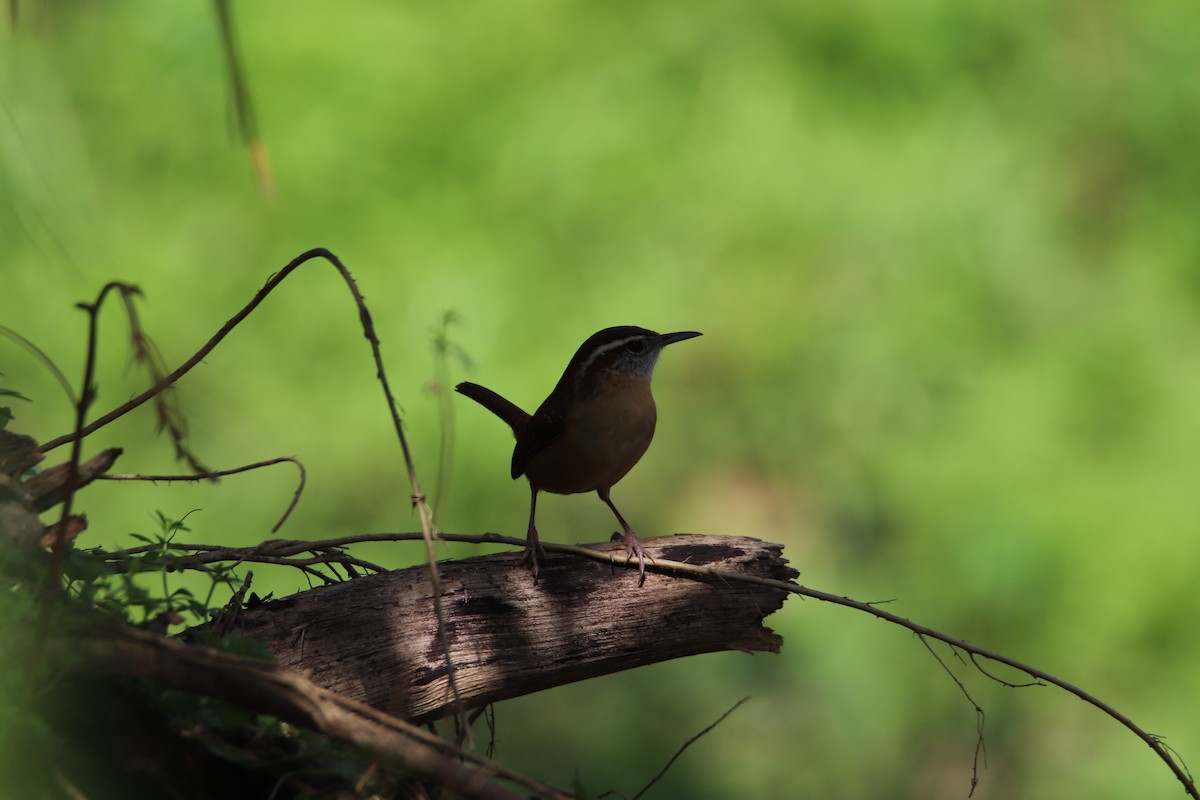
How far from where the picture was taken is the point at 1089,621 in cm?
568

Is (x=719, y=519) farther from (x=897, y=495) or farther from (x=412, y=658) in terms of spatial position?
(x=412, y=658)

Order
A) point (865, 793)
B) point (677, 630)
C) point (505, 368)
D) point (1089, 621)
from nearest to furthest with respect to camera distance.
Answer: point (677, 630)
point (865, 793)
point (1089, 621)
point (505, 368)

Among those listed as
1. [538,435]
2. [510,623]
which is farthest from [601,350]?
[510,623]

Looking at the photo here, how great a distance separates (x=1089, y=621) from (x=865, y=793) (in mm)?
1346

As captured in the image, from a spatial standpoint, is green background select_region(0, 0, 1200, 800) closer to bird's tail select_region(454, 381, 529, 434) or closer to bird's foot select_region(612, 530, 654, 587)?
bird's tail select_region(454, 381, 529, 434)

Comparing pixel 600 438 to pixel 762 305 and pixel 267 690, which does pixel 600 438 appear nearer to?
pixel 267 690

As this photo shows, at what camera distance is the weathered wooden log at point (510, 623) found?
98.3 inches

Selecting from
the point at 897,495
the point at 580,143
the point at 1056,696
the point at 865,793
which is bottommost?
the point at 865,793

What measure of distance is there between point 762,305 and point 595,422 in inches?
136

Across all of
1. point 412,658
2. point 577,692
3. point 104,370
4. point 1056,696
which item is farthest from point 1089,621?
point 104,370

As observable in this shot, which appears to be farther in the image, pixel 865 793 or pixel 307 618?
pixel 865 793

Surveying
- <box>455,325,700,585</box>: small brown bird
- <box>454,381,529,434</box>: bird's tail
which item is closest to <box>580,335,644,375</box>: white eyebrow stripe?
<box>455,325,700,585</box>: small brown bird

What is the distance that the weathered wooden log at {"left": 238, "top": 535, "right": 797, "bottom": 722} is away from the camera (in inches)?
98.3

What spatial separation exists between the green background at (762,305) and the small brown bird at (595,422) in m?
2.10
